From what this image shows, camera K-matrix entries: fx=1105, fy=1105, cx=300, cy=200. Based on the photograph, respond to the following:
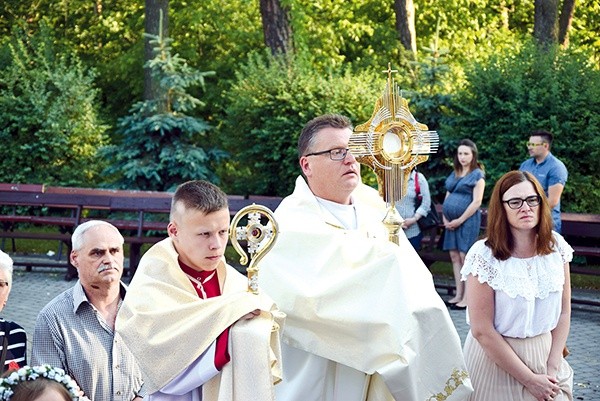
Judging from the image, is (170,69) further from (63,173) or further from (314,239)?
(314,239)

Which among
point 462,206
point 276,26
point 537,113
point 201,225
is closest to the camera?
point 201,225

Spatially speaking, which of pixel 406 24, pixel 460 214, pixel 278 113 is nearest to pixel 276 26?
pixel 406 24

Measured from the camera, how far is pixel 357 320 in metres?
4.80

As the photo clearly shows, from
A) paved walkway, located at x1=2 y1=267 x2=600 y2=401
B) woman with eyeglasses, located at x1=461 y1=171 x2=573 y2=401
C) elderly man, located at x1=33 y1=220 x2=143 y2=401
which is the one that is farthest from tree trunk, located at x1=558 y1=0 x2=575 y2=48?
elderly man, located at x1=33 y1=220 x2=143 y2=401

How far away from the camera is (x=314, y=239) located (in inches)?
200

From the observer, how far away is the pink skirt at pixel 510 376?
546 centimetres

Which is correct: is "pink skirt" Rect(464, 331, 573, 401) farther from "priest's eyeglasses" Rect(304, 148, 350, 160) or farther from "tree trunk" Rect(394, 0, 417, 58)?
"tree trunk" Rect(394, 0, 417, 58)

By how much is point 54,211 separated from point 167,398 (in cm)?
1797

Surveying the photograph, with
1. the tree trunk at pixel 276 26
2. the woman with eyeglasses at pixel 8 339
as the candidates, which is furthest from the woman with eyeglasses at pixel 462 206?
the tree trunk at pixel 276 26

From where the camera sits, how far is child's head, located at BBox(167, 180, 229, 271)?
4309 mm

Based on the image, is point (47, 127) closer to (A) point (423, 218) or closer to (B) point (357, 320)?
(A) point (423, 218)

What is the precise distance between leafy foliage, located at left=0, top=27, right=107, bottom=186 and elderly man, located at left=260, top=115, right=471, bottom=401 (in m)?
16.2

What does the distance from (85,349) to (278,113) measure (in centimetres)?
1355

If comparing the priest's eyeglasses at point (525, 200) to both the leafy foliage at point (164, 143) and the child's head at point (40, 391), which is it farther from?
the leafy foliage at point (164, 143)
